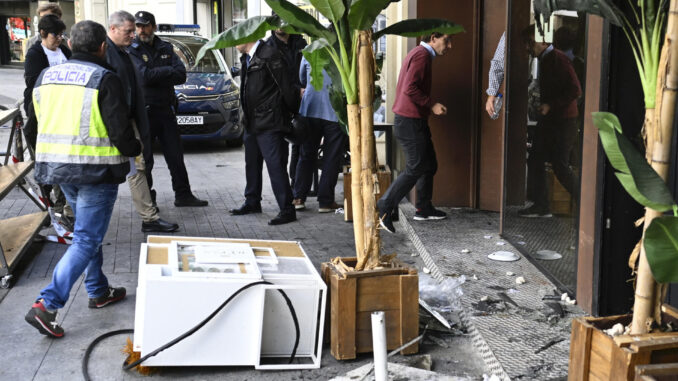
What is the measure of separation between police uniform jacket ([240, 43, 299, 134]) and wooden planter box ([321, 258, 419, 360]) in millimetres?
3431

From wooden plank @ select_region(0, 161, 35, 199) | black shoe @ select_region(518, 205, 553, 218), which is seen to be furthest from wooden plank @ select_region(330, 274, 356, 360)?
wooden plank @ select_region(0, 161, 35, 199)

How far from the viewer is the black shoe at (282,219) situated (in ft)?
25.6

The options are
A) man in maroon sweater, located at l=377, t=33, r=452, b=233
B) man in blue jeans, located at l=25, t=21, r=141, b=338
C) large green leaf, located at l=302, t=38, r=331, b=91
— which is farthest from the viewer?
man in maroon sweater, located at l=377, t=33, r=452, b=233

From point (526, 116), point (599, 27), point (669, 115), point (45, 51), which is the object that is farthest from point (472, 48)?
point (669, 115)

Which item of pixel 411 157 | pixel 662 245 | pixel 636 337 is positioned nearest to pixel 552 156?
pixel 411 157

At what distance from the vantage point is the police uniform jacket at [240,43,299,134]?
25.0ft

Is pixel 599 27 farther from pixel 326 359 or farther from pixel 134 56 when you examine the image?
pixel 134 56

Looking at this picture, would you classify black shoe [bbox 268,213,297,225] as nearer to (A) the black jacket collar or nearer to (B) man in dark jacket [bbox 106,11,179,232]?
(B) man in dark jacket [bbox 106,11,179,232]

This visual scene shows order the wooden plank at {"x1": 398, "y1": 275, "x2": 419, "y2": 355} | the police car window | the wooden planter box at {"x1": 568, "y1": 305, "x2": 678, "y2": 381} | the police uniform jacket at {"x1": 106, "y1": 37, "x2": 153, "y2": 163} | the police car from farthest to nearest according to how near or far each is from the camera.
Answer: the police car window → the police car → the police uniform jacket at {"x1": 106, "y1": 37, "x2": 153, "y2": 163} → the wooden plank at {"x1": 398, "y1": 275, "x2": 419, "y2": 355} → the wooden planter box at {"x1": 568, "y1": 305, "x2": 678, "y2": 381}

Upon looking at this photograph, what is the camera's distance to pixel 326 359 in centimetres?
444

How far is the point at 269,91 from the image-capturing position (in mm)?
7703

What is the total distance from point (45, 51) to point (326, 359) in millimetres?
4411

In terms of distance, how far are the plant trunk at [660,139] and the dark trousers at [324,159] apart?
5298 millimetres

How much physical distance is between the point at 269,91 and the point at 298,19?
10.9 ft
